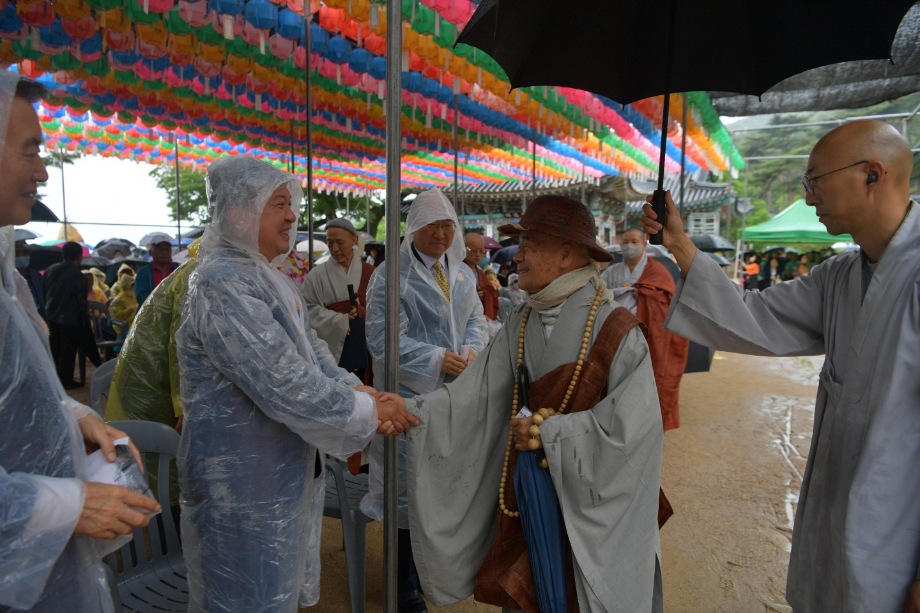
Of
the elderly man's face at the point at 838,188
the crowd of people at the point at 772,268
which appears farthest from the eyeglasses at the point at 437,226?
the crowd of people at the point at 772,268

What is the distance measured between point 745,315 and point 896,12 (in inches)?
43.9

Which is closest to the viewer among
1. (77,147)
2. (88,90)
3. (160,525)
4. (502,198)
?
(160,525)

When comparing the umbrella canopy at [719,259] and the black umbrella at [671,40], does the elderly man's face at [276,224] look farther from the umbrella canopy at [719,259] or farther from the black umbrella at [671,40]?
the umbrella canopy at [719,259]

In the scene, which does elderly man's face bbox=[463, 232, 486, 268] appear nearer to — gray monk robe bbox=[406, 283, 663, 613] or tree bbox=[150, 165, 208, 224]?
gray monk robe bbox=[406, 283, 663, 613]

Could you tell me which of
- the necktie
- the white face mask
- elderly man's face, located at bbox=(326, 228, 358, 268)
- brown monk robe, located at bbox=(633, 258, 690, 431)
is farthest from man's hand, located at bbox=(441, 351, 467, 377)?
the white face mask

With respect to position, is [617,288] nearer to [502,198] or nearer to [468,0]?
[468,0]

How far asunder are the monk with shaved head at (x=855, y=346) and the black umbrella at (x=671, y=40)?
440 millimetres

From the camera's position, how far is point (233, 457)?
171cm

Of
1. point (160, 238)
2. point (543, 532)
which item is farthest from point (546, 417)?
point (160, 238)

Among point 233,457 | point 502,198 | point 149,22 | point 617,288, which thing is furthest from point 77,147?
point 502,198

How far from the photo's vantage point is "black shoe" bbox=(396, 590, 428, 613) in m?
2.60

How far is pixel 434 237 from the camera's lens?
282cm

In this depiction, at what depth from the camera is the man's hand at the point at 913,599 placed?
140cm

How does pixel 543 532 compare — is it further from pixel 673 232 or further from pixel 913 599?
pixel 673 232
